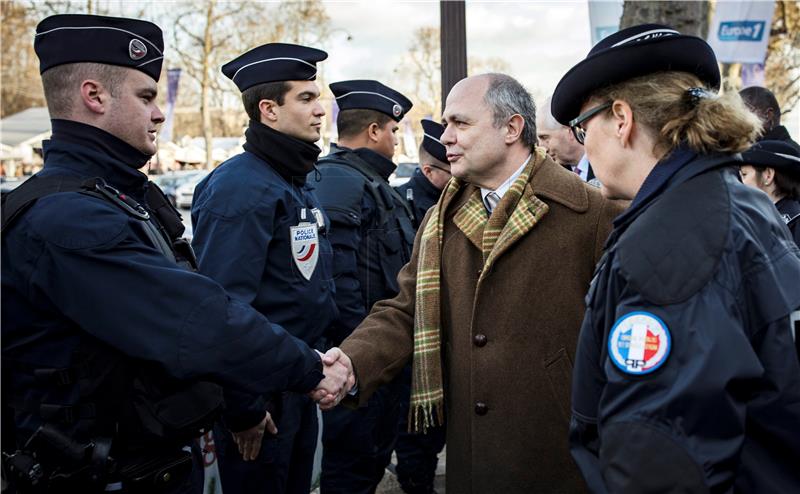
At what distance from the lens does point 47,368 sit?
2.29 meters

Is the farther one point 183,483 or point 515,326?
point 515,326

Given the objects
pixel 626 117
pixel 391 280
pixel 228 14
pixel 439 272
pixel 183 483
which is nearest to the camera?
pixel 626 117

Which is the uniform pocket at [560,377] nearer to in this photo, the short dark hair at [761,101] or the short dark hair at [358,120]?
the short dark hair at [358,120]

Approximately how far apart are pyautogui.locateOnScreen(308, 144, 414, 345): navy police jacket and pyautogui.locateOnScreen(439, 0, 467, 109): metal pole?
3.73 ft

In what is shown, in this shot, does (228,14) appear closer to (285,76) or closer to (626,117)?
(285,76)

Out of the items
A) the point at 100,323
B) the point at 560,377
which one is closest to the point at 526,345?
the point at 560,377

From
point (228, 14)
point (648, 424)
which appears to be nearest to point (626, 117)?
point (648, 424)

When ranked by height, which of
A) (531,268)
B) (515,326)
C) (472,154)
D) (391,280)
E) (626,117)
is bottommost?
(391,280)

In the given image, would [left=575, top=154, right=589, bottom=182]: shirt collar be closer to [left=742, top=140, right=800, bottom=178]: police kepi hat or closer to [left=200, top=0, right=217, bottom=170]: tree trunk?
[left=742, top=140, right=800, bottom=178]: police kepi hat

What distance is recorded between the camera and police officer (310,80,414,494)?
4.37 meters

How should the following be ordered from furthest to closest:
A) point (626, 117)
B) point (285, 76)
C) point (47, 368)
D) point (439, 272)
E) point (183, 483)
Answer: point (285, 76) < point (439, 272) < point (183, 483) < point (47, 368) < point (626, 117)

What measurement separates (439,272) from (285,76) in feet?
4.89

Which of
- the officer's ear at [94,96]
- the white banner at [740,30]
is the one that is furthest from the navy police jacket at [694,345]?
the white banner at [740,30]

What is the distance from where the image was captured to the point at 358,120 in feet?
17.2
